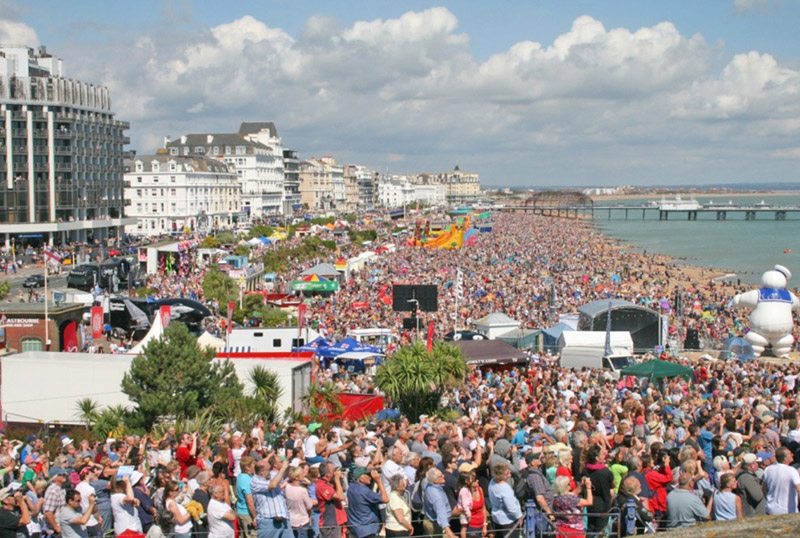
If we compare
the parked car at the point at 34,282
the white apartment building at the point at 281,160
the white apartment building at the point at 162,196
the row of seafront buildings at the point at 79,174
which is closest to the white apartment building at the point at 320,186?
the white apartment building at the point at 281,160

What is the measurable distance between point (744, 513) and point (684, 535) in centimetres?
491

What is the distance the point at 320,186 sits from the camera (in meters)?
147

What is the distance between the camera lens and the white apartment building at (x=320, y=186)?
144000 mm

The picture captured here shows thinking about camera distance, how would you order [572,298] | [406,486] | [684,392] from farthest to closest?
[572,298] → [684,392] → [406,486]

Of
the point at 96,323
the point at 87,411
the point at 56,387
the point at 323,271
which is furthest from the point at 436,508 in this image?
the point at 323,271

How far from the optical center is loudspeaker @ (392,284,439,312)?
1025 inches

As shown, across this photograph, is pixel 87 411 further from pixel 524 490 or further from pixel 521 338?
pixel 521 338

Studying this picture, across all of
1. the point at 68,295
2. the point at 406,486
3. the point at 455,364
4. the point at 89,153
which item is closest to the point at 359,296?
the point at 68,295

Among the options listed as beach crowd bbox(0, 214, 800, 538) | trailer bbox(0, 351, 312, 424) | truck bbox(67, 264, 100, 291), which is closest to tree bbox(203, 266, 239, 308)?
truck bbox(67, 264, 100, 291)

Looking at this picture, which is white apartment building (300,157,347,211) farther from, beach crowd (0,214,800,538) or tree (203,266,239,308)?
beach crowd (0,214,800,538)

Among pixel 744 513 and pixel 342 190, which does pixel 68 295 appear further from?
pixel 342 190

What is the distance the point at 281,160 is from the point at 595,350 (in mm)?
103983

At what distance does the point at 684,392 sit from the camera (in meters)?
16.2

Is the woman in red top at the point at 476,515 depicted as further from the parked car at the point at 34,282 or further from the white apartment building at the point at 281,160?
the white apartment building at the point at 281,160
